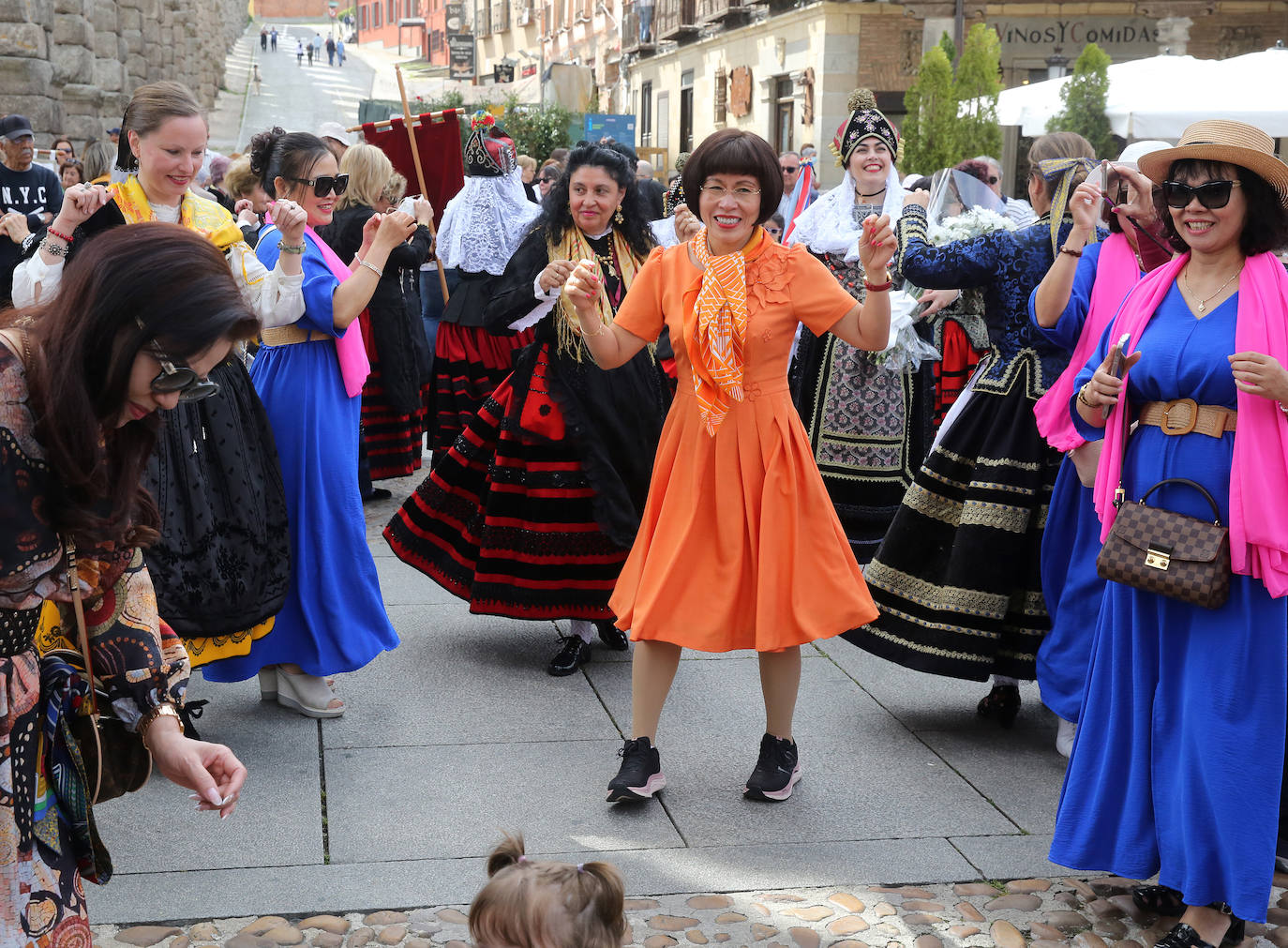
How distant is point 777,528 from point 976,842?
3.32 ft

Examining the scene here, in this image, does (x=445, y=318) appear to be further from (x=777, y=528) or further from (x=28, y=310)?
(x=28, y=310)

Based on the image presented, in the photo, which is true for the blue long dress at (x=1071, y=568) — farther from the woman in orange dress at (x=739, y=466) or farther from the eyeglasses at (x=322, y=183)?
the eyeglasses at (x=322, y=183)

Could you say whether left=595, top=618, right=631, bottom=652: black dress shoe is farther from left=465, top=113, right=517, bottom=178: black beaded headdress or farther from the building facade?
the building facade

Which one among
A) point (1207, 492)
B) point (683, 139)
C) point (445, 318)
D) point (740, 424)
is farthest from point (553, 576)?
point (683, 139)

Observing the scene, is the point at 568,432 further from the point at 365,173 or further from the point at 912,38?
the point at 912,38

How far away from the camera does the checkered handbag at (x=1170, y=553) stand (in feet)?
10.1

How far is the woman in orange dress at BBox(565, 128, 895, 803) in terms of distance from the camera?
12.7 ft

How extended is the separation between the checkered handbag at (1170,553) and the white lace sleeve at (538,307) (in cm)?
224

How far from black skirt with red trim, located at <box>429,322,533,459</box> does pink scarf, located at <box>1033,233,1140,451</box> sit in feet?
15.2

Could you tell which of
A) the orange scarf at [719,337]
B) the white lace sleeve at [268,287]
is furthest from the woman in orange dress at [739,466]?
the white lace sleeve at [268,287]

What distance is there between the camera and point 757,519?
12.8 ft

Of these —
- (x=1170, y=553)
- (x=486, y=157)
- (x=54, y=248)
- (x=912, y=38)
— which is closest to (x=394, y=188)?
(x=486, y=157)

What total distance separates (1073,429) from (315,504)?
2355 millimetres

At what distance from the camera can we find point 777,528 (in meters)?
3.87
